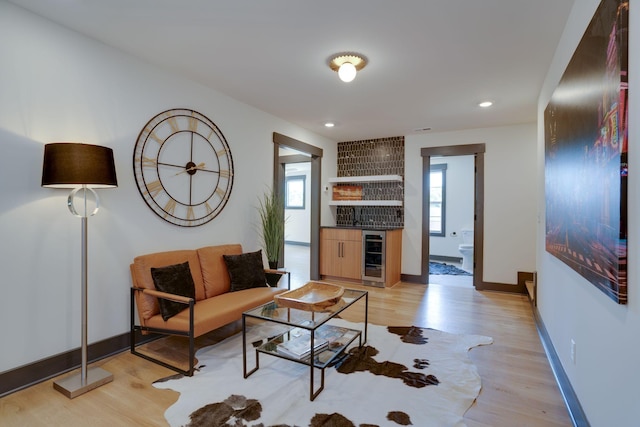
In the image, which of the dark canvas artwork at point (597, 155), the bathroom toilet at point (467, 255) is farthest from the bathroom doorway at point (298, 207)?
the dark canvas artwork at point (597, 155)

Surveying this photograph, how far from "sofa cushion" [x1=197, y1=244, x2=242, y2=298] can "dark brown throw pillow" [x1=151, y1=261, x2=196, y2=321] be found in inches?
11.7

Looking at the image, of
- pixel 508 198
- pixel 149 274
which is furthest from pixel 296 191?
pixel 149 274

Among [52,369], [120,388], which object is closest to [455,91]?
[120,388]

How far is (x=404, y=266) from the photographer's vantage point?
5664 millimetres

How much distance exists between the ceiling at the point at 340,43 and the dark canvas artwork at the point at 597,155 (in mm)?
699

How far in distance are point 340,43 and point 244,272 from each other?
2.32 meters

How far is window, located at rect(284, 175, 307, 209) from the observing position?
9.70m

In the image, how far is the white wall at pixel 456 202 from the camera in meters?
7.44

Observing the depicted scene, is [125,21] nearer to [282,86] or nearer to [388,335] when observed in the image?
[282,86]

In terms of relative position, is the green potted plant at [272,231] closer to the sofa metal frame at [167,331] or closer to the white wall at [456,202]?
the sofa metal frame at [167,331]

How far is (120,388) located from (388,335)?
2.25 m

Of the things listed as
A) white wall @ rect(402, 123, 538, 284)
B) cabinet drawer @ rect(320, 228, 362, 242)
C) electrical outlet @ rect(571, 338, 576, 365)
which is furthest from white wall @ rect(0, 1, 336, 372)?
white wall @ rect(402, 123, 538, 284)

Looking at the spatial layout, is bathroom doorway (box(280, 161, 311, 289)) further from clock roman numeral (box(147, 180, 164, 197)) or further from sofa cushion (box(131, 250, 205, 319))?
clock roman numeral (box(147, 180, 164, 197))

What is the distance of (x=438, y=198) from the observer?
7848mm
